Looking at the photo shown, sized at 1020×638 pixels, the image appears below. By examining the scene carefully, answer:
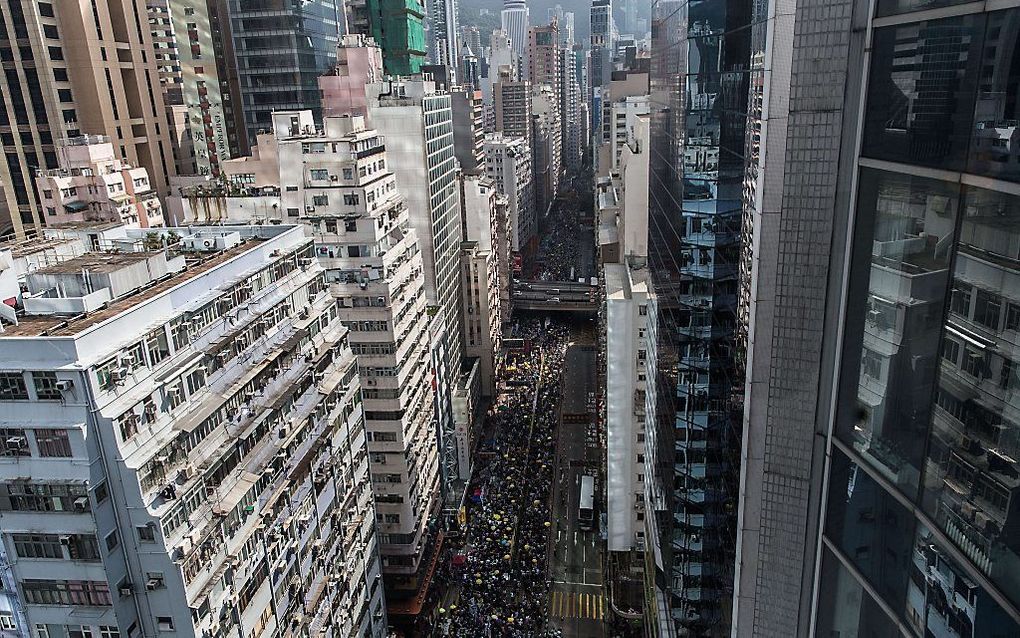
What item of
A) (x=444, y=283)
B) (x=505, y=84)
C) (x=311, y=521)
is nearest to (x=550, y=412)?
(x=444, y=283)

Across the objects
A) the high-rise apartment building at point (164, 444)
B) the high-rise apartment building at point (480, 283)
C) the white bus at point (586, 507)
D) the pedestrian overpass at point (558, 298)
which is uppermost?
the high-rise apartment building at point (164, 444)

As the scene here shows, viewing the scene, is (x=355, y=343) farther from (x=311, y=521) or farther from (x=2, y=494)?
Result: (x=2, y=494)

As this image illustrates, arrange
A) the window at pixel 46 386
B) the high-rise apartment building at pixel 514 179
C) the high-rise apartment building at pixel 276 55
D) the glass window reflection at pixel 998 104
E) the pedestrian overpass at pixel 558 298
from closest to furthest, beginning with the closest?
the glass window reflection at pixel 998 104, the window at pixel 46 386, the high-rise apartment building at pixel 276 55, the pedestrian overpass at pixel 558 298, the high-rise apartment building at pixel 514 179

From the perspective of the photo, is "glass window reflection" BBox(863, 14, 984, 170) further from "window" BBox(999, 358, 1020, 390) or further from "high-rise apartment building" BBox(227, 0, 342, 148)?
"high-rise apartment building" BBox(227, 0, 342, 148)

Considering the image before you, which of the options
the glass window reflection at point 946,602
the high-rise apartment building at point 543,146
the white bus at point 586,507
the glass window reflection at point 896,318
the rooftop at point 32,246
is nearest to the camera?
the glass window reflection at point 946,602

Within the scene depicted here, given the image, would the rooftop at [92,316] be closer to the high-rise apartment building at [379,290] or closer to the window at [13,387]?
the window at [13,387]

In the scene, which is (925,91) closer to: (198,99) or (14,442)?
(14,442)

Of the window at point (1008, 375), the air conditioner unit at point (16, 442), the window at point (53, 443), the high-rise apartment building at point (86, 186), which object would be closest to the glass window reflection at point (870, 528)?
the window at point (1008, 375)
